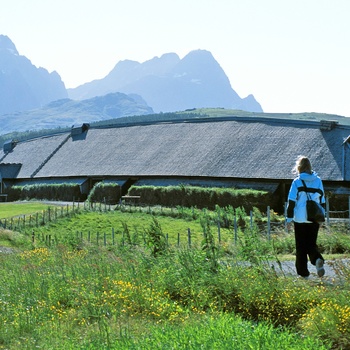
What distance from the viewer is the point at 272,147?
47.8 metres

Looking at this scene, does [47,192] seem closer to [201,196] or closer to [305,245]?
[201,196]

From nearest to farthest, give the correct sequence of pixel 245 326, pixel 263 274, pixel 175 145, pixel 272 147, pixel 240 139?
pixel 245 326 < pixel 263 274 < pixel 272 147 < pixel 240 139 < pixel 175 145

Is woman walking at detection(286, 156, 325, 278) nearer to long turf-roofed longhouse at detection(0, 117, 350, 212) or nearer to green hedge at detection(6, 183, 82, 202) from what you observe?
long turf-roofed longhouse at detection(0, 117, 350, 212)

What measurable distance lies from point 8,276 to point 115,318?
4.77m

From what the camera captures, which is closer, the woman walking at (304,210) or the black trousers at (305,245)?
the black trousers at (305,245)

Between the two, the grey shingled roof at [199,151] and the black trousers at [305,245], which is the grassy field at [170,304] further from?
the grey shingled roof at [199,151]

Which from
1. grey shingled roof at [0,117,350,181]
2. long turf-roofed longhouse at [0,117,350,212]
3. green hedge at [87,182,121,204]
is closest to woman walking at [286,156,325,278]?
long turf-roofed longhouse at [0,117,350,212]

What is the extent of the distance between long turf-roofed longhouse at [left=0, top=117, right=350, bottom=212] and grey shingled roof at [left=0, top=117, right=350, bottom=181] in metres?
0.07

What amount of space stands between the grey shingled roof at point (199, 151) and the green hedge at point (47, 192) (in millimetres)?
1837

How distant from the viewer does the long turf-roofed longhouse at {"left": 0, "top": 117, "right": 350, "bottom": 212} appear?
44250 millimetres

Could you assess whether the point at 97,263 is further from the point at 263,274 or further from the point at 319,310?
the point at 319,310

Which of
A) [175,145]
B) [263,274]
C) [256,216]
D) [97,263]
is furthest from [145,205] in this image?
[263,274]

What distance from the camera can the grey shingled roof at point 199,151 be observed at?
4512 cm

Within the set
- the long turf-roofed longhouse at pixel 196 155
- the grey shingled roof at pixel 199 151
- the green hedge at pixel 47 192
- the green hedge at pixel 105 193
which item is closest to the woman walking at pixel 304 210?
the long turf-roofed longhouse at pixel 196 155
